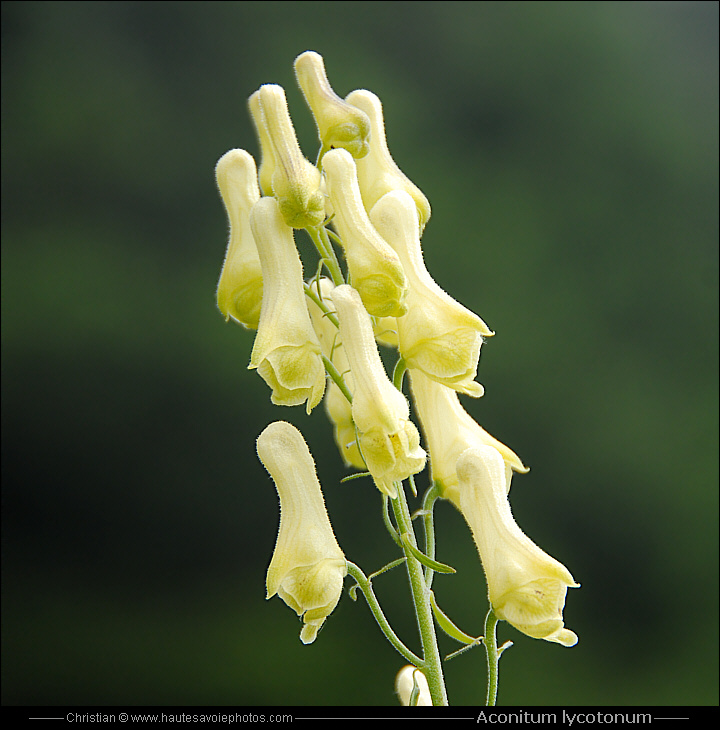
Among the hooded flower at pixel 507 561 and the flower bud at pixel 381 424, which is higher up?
the flower bud at pixel 381 424

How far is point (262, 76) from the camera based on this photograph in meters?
2.46

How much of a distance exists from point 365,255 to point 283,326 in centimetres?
7

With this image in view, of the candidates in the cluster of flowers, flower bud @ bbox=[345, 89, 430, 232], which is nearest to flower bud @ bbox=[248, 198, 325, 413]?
the cluster of flowers

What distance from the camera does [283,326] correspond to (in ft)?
1.79

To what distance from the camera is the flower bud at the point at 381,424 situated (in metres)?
0.51

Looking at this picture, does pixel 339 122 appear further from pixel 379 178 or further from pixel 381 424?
pixel 381 424

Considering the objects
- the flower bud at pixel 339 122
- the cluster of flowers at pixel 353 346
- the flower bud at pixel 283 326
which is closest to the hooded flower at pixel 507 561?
the cluster of flowers at pixel 353 346

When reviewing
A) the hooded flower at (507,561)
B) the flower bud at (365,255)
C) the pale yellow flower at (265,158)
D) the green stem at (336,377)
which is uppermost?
the pale yellow flower at (265,158)

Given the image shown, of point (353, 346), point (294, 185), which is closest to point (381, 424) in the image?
point (353, 346)

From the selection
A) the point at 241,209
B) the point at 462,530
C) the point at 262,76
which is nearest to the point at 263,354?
the point at 241,209

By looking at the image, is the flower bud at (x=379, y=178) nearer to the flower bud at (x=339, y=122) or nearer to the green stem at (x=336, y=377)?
the flower bud at (x=339, y=122)

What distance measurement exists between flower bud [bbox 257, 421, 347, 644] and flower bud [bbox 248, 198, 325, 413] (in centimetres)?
6
